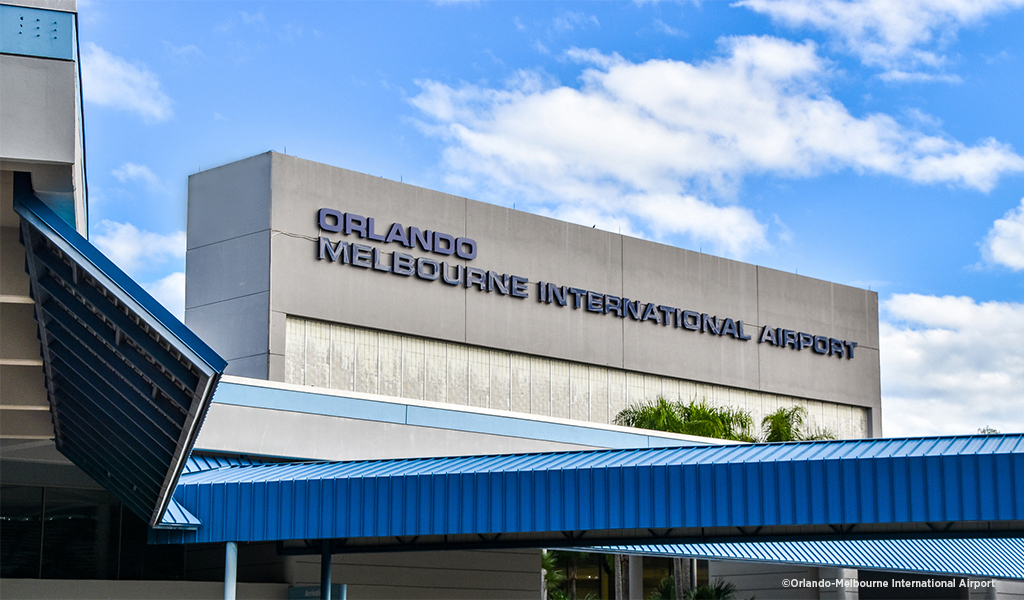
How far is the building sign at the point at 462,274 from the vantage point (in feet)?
136

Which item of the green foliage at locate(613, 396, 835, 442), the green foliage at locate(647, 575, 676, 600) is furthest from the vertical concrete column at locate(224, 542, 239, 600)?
the green foliage at locate(613, 396, 835, 442)

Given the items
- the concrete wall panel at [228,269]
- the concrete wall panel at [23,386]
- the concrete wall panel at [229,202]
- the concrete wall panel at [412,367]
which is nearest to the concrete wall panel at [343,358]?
the concrete wall panel at [412,367]

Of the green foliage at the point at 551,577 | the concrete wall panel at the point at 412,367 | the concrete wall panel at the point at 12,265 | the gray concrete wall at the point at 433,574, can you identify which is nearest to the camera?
the concrete wall panel at the point at 12,265

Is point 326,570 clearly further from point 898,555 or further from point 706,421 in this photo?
point 706,421

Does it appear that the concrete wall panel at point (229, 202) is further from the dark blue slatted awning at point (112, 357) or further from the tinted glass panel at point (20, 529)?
the dark blue slatted awning at point (112, 357)

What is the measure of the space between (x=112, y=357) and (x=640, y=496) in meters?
9.57

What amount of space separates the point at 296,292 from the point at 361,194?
4.56 m

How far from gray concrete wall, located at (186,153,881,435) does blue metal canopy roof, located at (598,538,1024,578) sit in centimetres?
1641

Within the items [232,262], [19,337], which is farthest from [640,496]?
[232,262]

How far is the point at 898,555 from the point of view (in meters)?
33.0

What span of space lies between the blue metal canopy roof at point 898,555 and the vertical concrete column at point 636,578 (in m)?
12.5

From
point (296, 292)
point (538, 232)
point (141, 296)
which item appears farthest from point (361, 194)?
point (141, 296)

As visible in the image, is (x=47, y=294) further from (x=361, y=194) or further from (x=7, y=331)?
(x=361, y=194)

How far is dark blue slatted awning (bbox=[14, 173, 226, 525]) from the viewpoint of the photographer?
10953 mm
